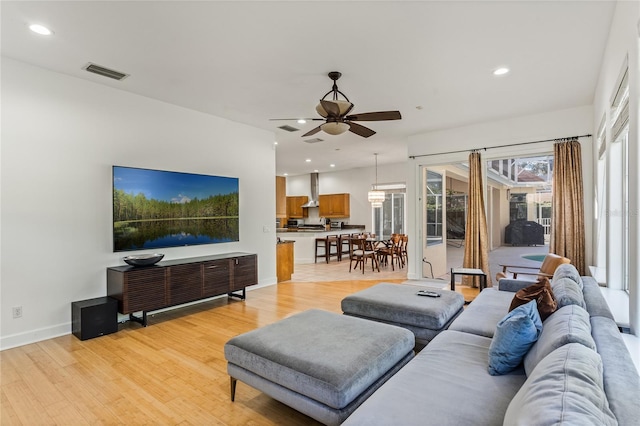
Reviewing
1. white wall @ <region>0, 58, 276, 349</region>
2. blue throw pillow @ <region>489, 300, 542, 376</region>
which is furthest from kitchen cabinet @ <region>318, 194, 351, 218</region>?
blue throw pillow @ <region>489, 300, 542, 376</region>

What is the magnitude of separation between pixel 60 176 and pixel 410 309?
423 centimetres

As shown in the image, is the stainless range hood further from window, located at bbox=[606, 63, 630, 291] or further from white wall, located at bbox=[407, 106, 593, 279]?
window, located at bbox=[606, 63, 630, 291]

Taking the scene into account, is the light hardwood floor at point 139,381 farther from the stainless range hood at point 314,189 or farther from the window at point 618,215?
the stainless range hood at point 314,189

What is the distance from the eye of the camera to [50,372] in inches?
116

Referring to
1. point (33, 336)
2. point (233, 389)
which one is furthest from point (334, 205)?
point (233, 389)

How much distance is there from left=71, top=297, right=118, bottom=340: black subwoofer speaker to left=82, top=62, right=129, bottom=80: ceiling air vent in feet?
8.90

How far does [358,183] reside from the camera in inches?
452

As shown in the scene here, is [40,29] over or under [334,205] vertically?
over

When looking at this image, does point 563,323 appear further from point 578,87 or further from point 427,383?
point 578,87

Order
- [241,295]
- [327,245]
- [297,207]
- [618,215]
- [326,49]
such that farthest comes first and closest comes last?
[297,207], [327,245], [241,295], [618,215], [326,49]

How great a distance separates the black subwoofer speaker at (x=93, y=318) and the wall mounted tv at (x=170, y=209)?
0.73 meters

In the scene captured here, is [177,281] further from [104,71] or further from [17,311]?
[104,71]

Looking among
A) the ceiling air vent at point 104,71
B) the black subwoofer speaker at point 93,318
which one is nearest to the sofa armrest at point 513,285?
the black subwoofer speaker at point 93,318

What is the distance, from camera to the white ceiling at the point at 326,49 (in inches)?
107
